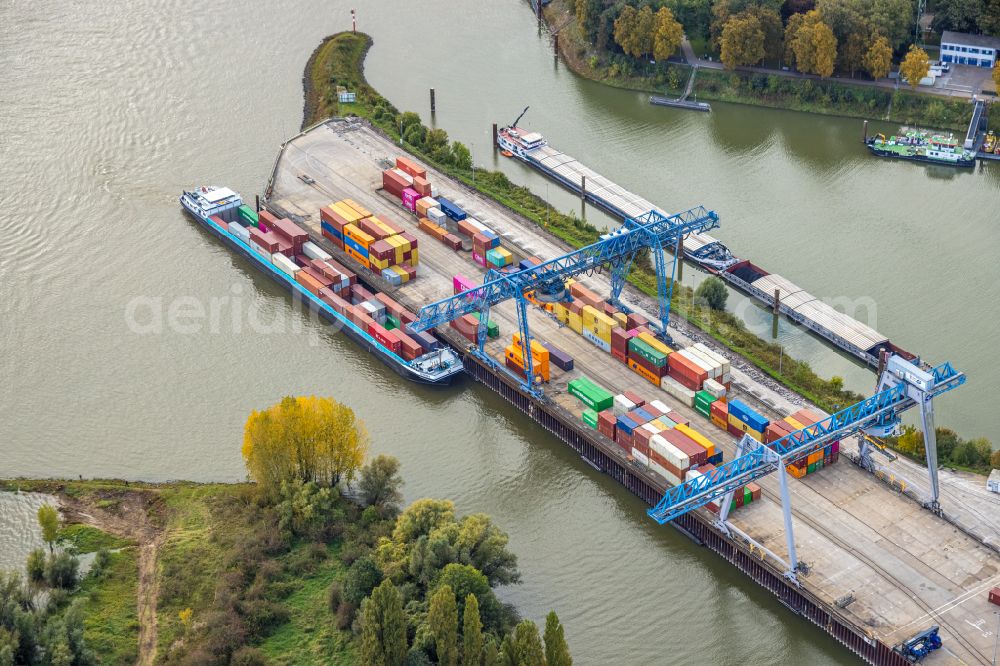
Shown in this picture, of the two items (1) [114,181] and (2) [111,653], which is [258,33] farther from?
(2) [111,653]

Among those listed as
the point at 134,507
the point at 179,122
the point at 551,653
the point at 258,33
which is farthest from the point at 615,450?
the point at 258,33


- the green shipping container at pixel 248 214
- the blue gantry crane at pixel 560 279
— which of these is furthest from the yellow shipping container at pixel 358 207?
the blue gantry crane at pixel 560 279

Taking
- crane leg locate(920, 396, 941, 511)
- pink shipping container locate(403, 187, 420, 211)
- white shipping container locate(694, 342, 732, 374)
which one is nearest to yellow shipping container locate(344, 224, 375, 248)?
pink shipping container locate(403, 187, 420, 211)

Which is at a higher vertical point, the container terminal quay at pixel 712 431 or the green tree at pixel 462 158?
the green tree at pixel 462 158

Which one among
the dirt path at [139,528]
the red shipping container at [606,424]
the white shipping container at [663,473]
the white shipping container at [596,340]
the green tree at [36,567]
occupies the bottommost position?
the dirt path at [139,528]

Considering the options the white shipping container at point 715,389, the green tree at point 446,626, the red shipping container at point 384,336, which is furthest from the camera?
the red shipping container at point 384,336

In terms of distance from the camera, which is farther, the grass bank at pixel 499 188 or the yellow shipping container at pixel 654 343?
the grass bank at pixel 499 188

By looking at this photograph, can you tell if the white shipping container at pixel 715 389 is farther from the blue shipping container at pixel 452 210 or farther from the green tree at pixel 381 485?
the blue shipping container at pixel 452 210

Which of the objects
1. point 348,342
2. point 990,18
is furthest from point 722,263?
point 990,18
